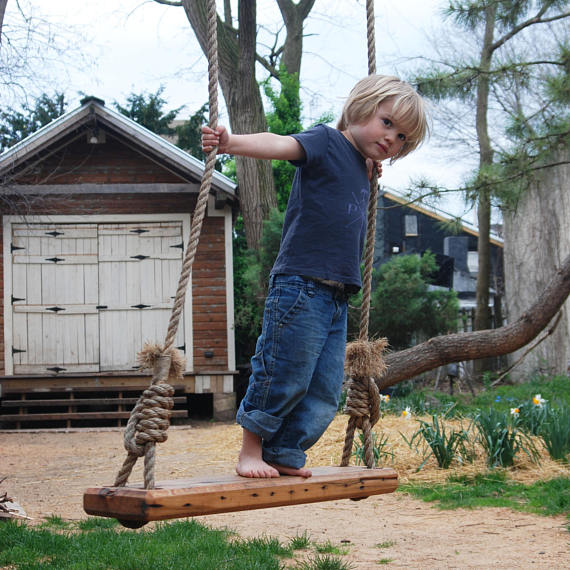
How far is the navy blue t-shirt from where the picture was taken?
106 inches

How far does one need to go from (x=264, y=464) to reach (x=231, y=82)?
10788 millimetres

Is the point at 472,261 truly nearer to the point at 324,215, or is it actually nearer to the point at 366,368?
the point at 366,368

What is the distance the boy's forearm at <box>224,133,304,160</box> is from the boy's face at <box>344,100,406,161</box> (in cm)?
36

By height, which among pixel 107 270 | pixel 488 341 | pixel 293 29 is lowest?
pixel 488 341

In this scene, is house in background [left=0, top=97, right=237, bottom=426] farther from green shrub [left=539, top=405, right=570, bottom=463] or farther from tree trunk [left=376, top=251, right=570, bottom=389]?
green shrub [left=539, top=405, right=570, bottom=463]

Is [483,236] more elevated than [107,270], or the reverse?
[483,236]

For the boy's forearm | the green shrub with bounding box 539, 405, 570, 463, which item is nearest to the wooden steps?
the green shrub with bounding box 539, 405, 570, 463

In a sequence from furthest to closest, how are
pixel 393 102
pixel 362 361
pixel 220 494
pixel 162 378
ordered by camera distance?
pixel 362 361
pixel 393 102
pixel 162 378
pixel 220 494

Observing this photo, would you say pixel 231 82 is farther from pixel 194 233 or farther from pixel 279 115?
pixel 194 233

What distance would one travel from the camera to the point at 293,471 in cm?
264

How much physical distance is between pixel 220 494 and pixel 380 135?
1.44m

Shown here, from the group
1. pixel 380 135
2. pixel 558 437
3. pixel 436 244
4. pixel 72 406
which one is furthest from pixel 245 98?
pixel 436 244

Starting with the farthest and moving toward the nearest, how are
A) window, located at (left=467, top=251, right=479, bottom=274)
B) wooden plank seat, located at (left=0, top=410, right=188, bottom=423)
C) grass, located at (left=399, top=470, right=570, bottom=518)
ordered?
1. window, located at (left=467, top=251, right=479, bottom=274)
2. wooden plank seat, located at (left=0, top=410, right=188, bottom=423)
3. grass, located at (left=399, top=470, right=570, bottom=518)

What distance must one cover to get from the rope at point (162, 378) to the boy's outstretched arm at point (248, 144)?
3 cm
